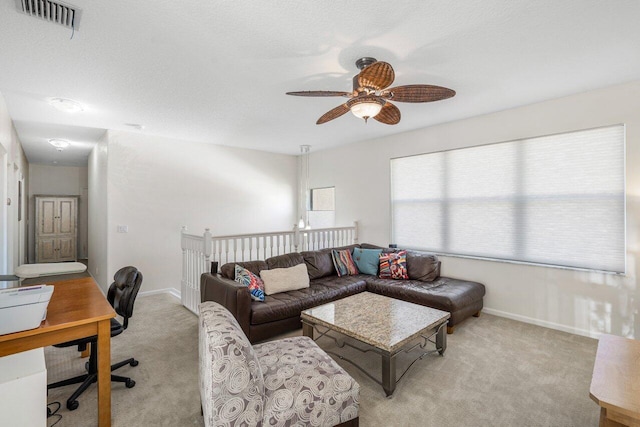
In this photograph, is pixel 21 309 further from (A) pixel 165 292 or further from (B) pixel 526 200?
(B) pixel 526 200

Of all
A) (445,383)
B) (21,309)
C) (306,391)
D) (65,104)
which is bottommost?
(445,383)

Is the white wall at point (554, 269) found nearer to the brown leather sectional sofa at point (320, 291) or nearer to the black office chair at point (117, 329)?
the brown leather sectional sofa at point (320, 291)

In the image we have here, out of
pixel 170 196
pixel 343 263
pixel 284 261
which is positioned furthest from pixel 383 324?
pixel 170 196

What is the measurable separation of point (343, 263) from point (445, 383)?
7.26 ft

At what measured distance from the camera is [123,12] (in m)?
1.81

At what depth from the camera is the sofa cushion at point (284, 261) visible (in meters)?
3.65

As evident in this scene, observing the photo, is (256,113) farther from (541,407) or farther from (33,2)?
(541,407)

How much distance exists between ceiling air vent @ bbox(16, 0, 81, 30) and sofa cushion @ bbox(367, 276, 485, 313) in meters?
3.73

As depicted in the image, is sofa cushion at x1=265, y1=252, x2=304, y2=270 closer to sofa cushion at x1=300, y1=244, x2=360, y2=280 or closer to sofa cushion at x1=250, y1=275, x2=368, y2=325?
sofa cushion at x1=300, y1=244, x2=360, y2=280

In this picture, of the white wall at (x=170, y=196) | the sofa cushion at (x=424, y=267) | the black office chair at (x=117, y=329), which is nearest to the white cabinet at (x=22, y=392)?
the black office chair at (x=117, y=329)

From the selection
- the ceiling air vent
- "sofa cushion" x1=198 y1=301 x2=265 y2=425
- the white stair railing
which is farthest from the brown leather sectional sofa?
the ceiling air vent

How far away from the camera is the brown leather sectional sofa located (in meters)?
2.83

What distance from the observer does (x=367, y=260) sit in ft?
14.3

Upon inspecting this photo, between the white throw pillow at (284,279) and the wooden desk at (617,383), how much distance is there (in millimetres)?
2639
